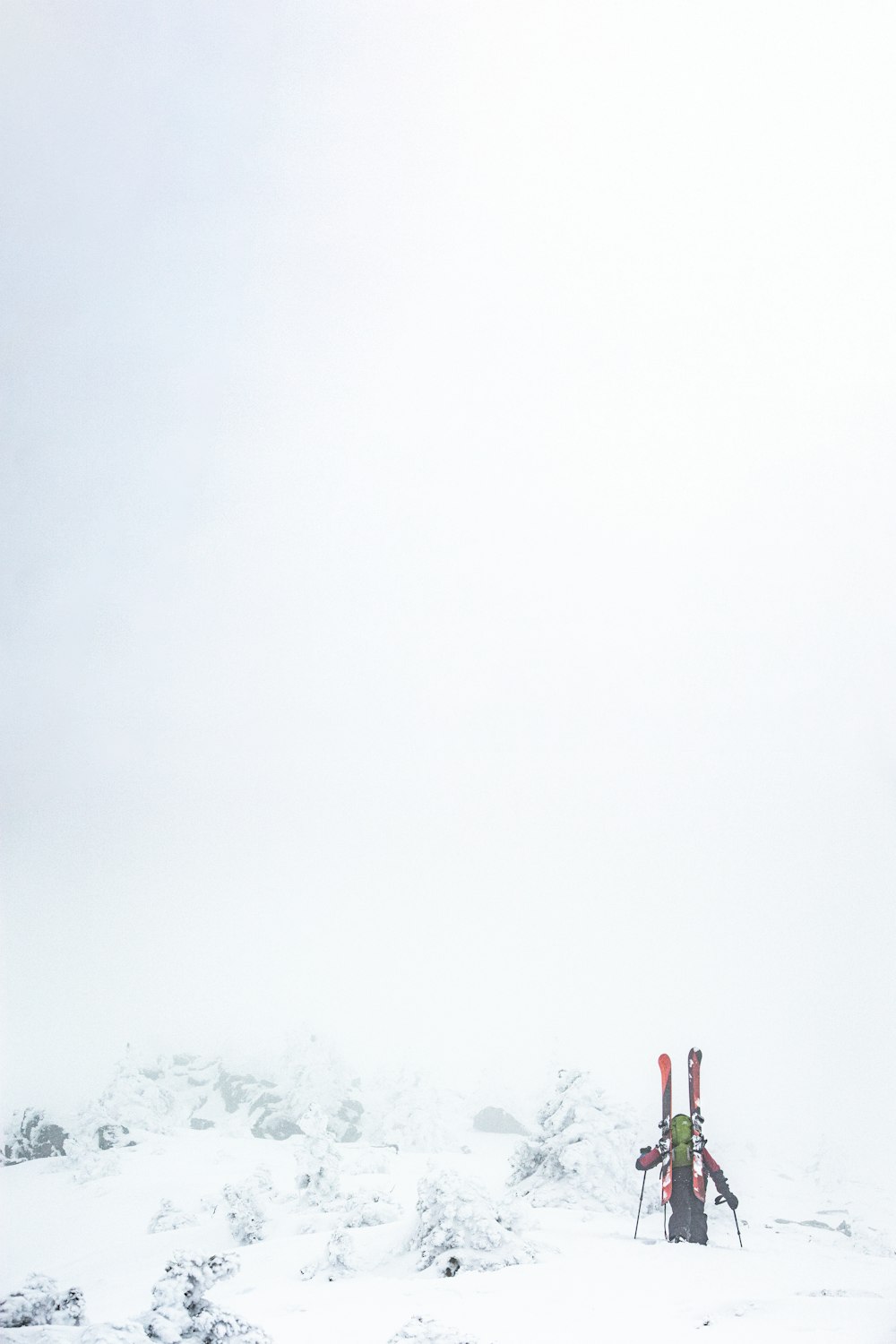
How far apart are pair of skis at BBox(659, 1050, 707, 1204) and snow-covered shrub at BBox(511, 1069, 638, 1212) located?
20.0 feet

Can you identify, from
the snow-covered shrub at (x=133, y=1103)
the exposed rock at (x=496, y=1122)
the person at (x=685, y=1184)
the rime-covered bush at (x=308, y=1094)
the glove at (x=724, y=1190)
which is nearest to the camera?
the glove at (x=724, y=1190)

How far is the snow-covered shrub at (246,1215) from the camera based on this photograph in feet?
46.2

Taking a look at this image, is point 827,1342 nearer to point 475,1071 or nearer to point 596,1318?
point 596,1318

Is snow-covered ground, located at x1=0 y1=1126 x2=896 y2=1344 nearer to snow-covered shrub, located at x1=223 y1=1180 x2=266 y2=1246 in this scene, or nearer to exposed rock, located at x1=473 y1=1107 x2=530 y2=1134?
snow-covered shrub, located at x1=223 y1=1180 x2=266 y2=1246

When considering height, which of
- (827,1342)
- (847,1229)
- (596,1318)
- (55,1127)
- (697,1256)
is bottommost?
(55,1127)

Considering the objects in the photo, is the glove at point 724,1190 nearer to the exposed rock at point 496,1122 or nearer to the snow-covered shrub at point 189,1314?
the snow-covered shrub at point 189,1314

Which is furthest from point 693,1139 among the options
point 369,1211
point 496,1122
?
point 496,1122

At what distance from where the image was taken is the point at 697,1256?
28.7ft

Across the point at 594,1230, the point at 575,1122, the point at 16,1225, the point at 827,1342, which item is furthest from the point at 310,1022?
the point at 827,1342

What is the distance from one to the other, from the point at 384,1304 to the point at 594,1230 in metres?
6.73

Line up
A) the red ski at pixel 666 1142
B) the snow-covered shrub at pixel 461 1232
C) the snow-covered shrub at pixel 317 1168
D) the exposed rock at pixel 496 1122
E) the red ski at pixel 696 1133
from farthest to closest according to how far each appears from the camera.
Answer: the exposed rock at pixel 496 1122, the snow-covered shrub at pixel 317 1168, the red ski at pixel 666 1142, the red ski at pixel 696 1133, the snow-covered shrub at pixel 461 1232

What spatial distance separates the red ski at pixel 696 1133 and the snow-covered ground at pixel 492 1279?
897mm

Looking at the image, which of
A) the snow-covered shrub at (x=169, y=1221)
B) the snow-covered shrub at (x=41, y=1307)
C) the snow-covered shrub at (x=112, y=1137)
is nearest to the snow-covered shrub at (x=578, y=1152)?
the snow-covered shrub at (x=169, y=1221)

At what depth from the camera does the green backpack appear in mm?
10648
